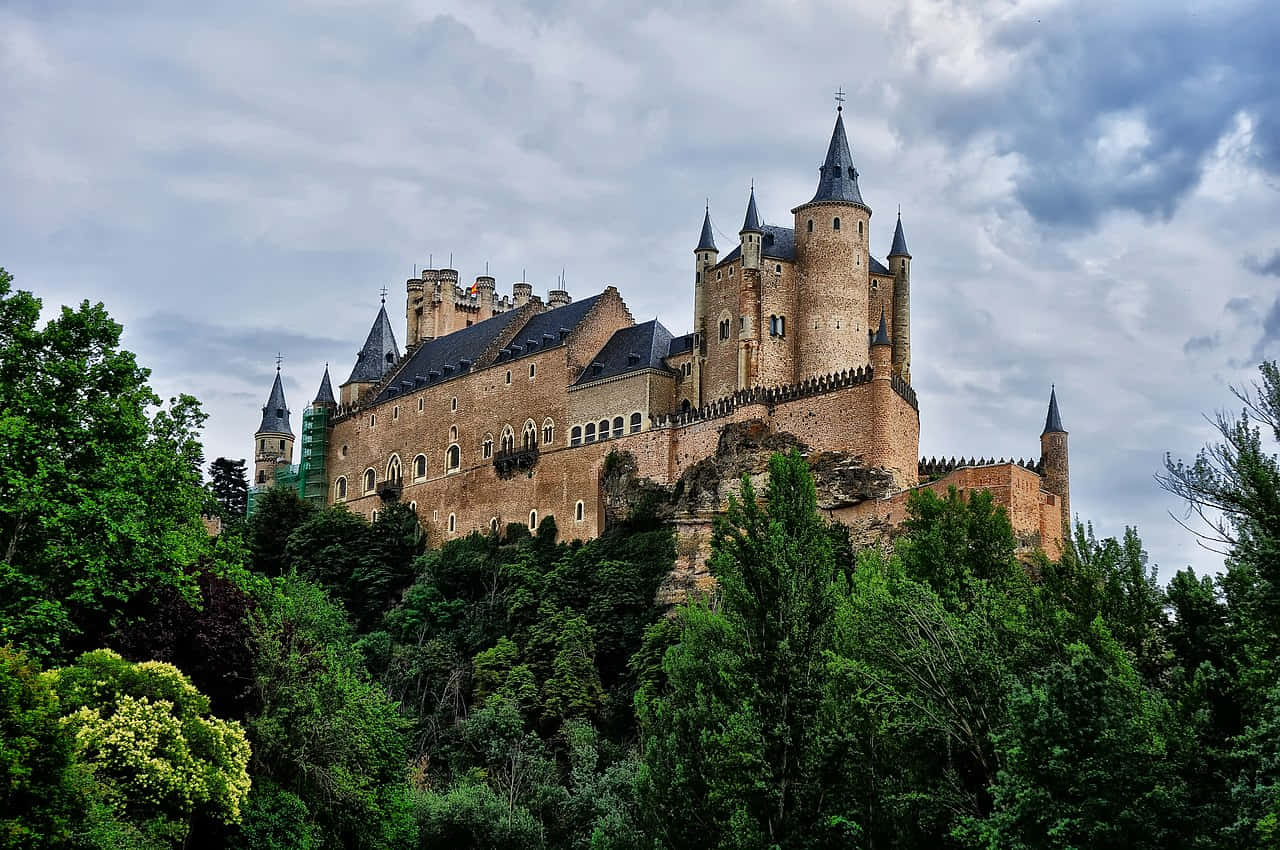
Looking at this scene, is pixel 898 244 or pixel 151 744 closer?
pixel 151 744

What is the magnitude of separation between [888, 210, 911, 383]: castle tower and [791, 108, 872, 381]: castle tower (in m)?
1.83

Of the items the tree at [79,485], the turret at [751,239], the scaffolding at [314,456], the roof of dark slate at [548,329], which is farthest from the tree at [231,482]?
the tree at [79,485]

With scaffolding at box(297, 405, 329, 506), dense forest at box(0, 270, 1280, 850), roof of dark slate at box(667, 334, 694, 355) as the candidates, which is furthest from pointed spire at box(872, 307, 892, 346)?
scaffolding at box(297, 405, 329, 506)

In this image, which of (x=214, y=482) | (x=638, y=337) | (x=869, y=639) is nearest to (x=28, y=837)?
(x=869, y=639)

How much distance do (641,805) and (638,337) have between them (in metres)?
40.2

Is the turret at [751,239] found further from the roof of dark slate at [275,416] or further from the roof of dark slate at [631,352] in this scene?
the roof of dark slate at [275,416]

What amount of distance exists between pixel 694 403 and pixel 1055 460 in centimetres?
1536

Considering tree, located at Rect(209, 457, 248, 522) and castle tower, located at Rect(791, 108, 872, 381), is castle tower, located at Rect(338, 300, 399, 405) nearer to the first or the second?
tree, located at Rect(209, 457, 248, 522)

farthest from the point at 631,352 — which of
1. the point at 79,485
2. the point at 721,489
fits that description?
the point at 79,485

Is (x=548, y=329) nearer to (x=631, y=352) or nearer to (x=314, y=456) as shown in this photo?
(x=631, y=352)

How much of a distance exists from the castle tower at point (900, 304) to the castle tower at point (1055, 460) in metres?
6.30

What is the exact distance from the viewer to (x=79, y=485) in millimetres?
39875

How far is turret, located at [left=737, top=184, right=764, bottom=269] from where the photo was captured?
6900 centimetres

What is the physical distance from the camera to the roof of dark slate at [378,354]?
9544cm
